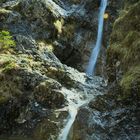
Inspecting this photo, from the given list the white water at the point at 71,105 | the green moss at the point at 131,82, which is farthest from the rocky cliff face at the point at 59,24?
the green moss at the point at 131,82

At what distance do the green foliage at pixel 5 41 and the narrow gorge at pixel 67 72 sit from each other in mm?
56

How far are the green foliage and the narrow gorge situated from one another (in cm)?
6

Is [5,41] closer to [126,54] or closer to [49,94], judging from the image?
[49,94]

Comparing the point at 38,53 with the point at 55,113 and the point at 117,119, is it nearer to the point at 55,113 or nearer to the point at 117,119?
the point at 55,113

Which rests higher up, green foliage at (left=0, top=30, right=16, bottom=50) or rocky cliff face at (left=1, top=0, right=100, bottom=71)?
rocky cliff face at (left=1, top=0, right=100, bottom=71)

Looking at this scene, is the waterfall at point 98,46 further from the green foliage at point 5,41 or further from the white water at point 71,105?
the white water at point 71,105

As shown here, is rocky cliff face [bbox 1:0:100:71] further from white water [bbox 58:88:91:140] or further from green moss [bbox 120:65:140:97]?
green moss [bbox 120:65:140:97]

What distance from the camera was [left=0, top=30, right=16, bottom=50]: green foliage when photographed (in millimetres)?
18656

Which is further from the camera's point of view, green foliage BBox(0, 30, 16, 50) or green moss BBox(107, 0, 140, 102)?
green foliage BBox(0, 30, 16, 50)

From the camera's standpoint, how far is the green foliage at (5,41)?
734 inches

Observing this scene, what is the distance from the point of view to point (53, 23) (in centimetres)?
2291

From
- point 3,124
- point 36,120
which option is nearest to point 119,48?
point 36,120

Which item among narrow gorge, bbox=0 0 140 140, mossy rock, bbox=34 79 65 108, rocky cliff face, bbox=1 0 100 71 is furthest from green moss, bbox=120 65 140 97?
rocky cliff face, bbox=1 0 100 71

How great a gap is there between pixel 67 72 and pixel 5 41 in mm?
3790
